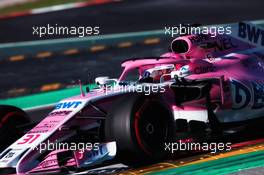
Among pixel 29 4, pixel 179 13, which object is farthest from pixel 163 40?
pixel 29 4

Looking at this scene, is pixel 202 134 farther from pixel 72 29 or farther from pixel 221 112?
pixel 72 29

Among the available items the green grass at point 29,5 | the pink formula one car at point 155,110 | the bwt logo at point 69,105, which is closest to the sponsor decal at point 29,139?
Result: the pink formula one car at point 155,110

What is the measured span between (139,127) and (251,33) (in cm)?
310

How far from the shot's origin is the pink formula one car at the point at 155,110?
7617 millimetres

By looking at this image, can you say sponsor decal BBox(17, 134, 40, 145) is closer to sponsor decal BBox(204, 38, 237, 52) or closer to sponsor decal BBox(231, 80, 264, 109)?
sponsor decal BBox(231, 80, 264, 109)

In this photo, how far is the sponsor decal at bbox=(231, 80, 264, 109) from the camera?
8.95 meters

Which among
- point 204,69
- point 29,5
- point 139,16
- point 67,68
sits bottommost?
point 67,68

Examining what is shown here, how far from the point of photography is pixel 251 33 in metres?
9.94

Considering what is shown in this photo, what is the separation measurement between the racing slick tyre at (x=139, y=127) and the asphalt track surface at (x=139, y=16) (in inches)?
432

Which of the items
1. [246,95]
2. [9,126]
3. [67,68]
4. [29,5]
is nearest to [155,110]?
[246,95]

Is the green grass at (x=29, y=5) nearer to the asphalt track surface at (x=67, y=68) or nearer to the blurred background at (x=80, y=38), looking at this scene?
the blurred background at (x=80, y=38)

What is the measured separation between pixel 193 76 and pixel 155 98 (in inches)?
45.7

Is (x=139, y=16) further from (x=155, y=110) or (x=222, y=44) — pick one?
(x=155, y=110)

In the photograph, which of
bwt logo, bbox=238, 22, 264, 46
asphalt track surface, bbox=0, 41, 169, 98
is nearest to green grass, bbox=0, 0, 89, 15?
asphalt track surface, bbox=0, 41, 169, 98
